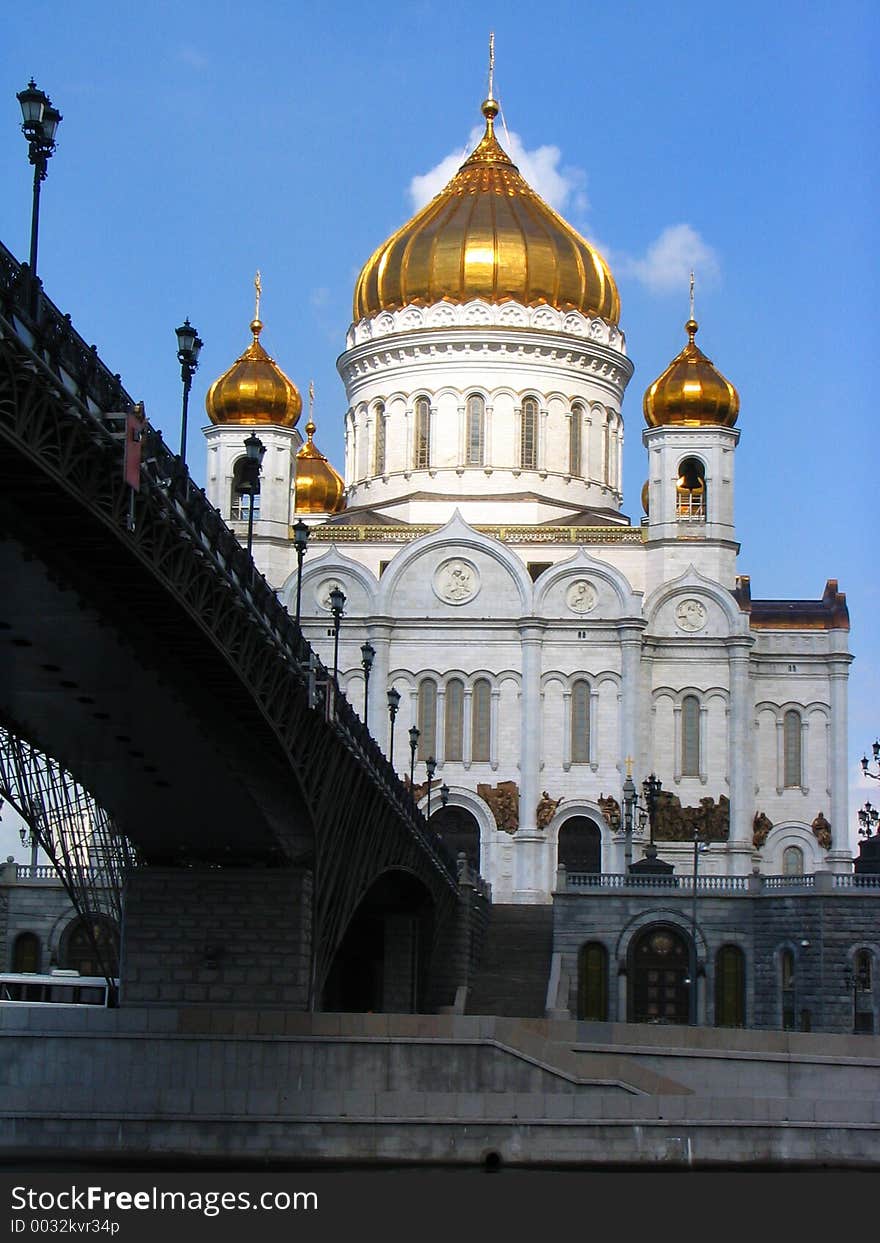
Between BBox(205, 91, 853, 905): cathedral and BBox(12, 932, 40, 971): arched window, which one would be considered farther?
BBox(205, 91, 853, 905): cathedral

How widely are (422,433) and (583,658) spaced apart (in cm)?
1164

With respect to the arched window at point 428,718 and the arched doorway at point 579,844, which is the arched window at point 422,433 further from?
the arched doorway at point 579,844

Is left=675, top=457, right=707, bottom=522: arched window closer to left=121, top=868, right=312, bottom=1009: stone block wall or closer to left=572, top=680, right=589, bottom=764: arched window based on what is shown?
left=572, top=680, right=589, bottom=764: arched window

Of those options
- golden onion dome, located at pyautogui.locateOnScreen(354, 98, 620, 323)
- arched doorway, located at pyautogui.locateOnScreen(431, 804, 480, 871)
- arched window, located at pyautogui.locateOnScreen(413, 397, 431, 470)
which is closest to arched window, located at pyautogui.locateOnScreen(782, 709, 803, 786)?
arched doorway, located at pyautogui.locateOnScreen(431, 804, 480, 871)

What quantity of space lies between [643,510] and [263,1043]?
159ft

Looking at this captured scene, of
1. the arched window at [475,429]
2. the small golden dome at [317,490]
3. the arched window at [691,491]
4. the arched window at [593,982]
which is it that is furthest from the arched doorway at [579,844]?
the small golden dome at [317,490]

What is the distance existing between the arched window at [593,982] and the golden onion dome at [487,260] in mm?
26555

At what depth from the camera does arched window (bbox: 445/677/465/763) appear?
76.1 metres

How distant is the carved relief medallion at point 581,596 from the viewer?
76.9 m

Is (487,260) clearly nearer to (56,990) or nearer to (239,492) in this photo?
(239,492)

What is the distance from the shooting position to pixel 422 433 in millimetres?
83812

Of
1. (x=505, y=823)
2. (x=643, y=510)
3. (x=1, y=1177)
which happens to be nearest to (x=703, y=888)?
(x=505, y=823)

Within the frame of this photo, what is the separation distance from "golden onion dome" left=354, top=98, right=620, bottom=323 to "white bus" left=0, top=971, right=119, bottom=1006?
41012mm

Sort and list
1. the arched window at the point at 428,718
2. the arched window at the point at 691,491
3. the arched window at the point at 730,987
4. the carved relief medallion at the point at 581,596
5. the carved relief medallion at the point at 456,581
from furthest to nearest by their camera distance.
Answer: the arched window at the point at 691,491 < the carved relief medallion at the point at 456,581 < the carved relief medallion at the point at 581,596 < the arched window at the point at 428,718 < the arched window at the point at 730,987
